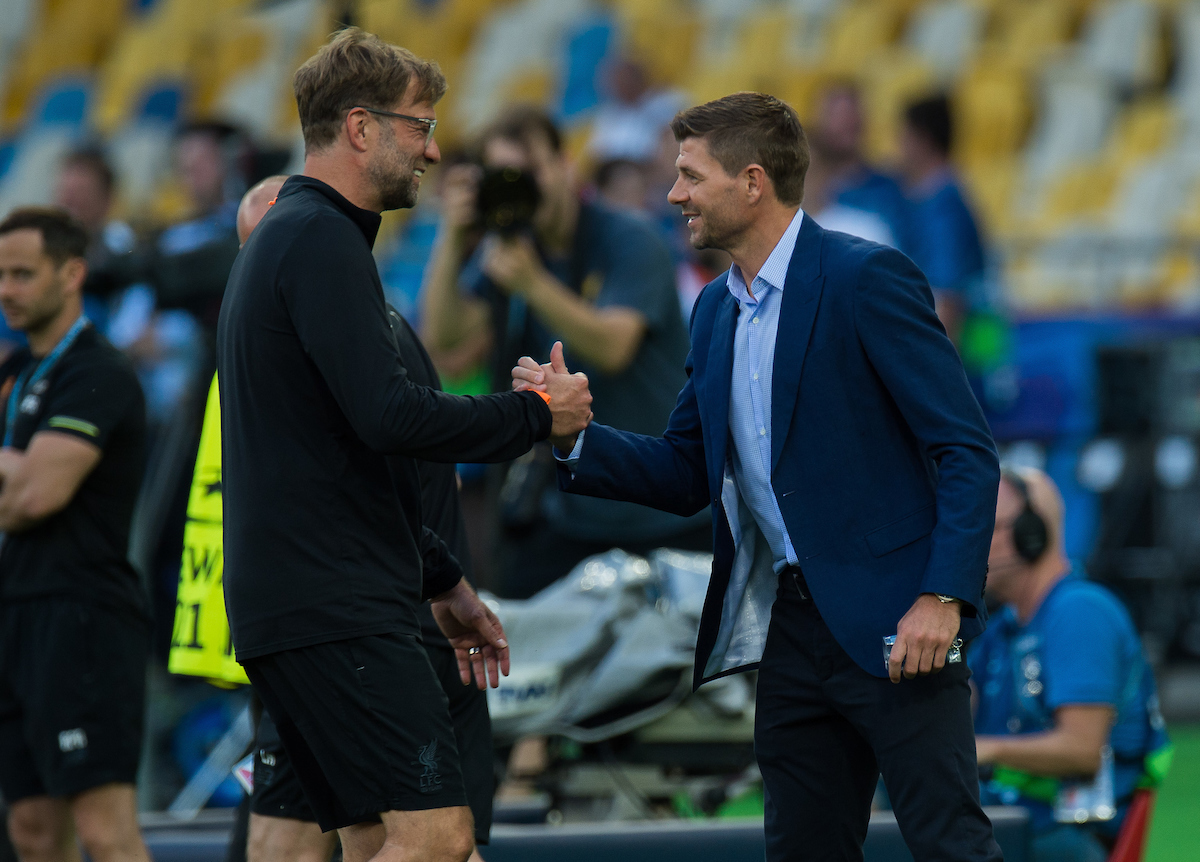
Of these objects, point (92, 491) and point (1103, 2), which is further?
point (1103, 2)

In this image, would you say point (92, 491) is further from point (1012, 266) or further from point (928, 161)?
point (1012, 266)

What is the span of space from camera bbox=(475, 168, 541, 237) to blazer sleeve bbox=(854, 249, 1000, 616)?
7.10ft

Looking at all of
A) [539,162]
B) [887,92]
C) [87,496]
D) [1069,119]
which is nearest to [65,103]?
[887,92]

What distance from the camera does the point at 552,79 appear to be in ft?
50.5

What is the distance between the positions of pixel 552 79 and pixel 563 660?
11.5 metres

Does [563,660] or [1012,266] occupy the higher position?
[1012,266]

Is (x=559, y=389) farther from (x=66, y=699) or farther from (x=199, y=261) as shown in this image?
(x=199, y=261)

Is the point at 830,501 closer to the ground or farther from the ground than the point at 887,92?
closer to the ground

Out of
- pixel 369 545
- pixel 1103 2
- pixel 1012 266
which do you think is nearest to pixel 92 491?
pixel 369 545

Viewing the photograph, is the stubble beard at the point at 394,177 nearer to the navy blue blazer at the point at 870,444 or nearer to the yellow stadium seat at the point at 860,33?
the navy blue blazer at the point at 870,444

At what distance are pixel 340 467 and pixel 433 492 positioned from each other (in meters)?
0.67

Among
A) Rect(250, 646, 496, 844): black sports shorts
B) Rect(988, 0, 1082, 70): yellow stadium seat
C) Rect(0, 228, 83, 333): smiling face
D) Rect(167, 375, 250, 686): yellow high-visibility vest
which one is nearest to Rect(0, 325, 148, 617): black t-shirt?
Rect(0, 228, 83, 333): smiling face

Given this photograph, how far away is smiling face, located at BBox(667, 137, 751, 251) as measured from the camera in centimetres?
306

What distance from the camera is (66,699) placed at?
4125 mm
